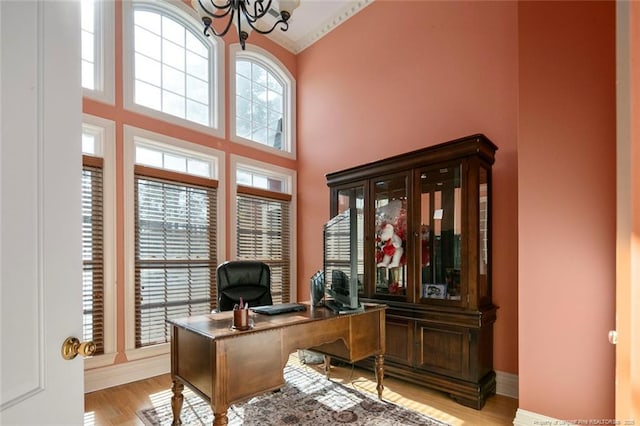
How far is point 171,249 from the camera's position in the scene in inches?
142

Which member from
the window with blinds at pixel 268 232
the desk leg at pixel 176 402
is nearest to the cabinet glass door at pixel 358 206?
the window with blinds at pixel 268 232

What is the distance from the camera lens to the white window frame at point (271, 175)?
160 inches

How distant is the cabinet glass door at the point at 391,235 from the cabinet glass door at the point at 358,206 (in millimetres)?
161

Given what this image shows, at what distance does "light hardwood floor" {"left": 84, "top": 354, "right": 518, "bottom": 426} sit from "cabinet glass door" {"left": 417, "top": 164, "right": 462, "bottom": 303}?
0.77m

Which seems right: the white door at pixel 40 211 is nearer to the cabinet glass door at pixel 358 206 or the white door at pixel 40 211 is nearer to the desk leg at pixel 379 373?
the desk leg at pixel 379 373

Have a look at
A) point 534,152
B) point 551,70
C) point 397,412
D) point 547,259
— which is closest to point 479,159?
point 534,152

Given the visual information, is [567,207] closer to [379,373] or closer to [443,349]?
[443,349]

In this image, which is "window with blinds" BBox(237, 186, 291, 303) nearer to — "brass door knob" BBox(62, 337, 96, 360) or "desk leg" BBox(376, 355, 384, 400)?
"desk leg" BBox(376, 355, 384, 400)

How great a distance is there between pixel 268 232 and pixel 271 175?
742 millimetres

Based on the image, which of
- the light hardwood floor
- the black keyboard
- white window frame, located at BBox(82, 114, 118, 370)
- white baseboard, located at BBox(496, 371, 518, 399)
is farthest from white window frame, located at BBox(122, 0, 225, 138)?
white baseboard, located at BBox(496, 371, 518, 399)

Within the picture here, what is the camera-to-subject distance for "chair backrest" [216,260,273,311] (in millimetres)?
3060

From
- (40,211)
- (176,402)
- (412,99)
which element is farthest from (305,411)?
(412,99)

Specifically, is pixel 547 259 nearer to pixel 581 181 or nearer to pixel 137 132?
pixel 581 181

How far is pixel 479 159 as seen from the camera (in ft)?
9.30
